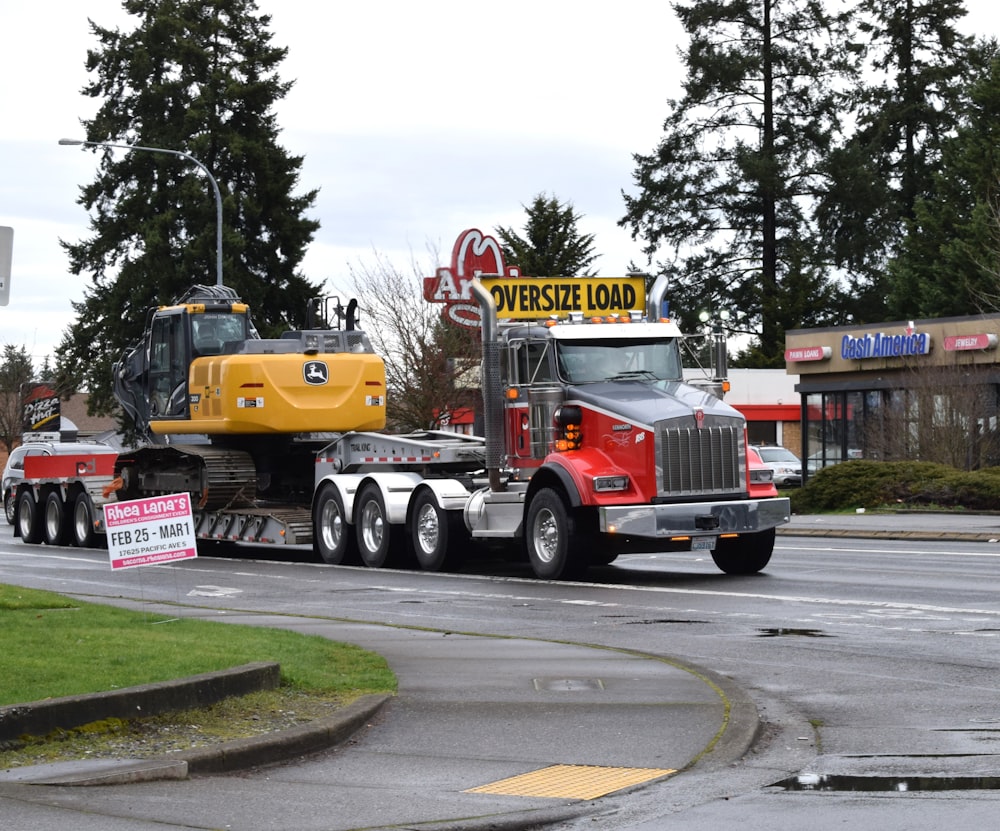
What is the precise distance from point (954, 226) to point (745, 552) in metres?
50.6

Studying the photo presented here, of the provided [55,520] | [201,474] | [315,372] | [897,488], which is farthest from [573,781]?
[897,488]

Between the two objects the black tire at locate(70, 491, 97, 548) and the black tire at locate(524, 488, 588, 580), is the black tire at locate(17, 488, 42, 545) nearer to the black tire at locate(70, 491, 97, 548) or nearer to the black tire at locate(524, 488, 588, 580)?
the black tire at locate(70, 491, 97, 548)

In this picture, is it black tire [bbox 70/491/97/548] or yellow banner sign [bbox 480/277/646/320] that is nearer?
yellow banner sign [bbox 480/277/646/320]

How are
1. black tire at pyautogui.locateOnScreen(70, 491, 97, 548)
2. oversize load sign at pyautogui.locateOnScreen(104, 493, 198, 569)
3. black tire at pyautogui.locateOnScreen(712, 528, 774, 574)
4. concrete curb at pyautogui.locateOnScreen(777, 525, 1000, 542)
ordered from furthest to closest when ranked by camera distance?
black tire at pyautogui.locateOnScreen(70, 491, 97, 548) → concrete curb at pyautogui.locateOnScreen(777, 525, 1000, 542) → black tire at pyautogui.locateOnScreen(712, 528, 774, 574) → oversize load sign at pyautogui.locateOnScreen(104, 493, 198, 569)

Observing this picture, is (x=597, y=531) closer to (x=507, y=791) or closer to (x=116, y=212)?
(x=507, y=791)

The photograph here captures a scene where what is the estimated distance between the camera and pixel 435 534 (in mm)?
22703

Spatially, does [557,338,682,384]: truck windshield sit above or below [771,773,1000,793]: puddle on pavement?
above

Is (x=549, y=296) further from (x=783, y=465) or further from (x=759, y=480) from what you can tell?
(x=783, y=465)

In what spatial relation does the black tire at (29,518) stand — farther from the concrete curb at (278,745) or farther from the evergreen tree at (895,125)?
the evergreen tree at (895,125)

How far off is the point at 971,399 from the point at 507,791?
34.9 metres

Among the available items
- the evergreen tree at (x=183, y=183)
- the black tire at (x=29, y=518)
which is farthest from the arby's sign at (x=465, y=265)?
the evergreen tree at (x=183, y=183)

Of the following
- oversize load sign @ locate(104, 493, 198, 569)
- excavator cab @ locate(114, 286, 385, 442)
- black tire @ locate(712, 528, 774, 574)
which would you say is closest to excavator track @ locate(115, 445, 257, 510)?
excavator cab @ locate(114, 286, 385, 442)

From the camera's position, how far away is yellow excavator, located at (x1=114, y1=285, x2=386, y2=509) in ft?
86.8

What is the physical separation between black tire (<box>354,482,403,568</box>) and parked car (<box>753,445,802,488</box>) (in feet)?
103
